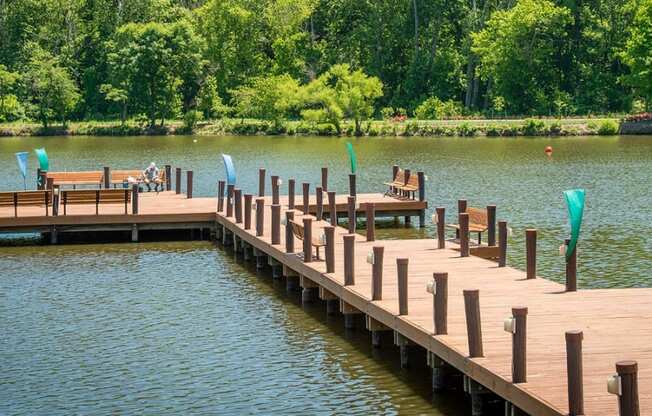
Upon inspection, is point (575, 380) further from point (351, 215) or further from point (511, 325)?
point (351, 215)

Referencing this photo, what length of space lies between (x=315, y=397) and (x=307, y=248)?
7282 millimetres

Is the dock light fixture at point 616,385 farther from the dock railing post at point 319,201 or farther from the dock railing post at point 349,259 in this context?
the dock railing post at point 319,201

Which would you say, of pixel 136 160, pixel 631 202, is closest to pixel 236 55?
pixel 136 160

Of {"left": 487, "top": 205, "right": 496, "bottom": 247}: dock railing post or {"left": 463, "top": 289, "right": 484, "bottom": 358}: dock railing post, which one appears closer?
{"left": 463, "top": 289, "right": 484, "bottom": 358}: dock railing post

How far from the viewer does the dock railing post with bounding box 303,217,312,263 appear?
26281mm

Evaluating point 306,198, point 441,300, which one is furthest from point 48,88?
point 441,300

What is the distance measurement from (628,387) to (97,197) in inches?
983

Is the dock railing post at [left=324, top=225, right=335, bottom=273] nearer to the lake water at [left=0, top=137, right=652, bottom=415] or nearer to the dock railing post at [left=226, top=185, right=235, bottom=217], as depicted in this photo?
the lake water at [left=0, top=137, right=652, bottom=415]

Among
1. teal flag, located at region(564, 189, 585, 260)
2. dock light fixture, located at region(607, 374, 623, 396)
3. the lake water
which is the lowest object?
the lake water

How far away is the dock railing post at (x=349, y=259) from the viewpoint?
23.2 m

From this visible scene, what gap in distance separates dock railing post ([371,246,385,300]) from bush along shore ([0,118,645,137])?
233 feet

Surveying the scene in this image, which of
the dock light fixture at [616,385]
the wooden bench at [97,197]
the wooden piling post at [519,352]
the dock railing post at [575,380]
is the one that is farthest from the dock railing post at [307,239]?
the dock light fixture at [616,385]

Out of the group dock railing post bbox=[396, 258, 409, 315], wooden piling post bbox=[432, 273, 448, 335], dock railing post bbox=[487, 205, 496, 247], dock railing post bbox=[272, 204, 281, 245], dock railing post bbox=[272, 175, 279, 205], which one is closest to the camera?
wooden piling post bbox=[432, 273, 448, 335]

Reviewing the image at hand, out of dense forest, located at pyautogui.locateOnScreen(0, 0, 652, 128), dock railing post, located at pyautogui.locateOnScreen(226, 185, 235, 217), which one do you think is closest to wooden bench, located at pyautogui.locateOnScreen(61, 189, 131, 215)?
dock railing post, located at pyautogui.locateOnScreen(226, 185, 235, 217)
